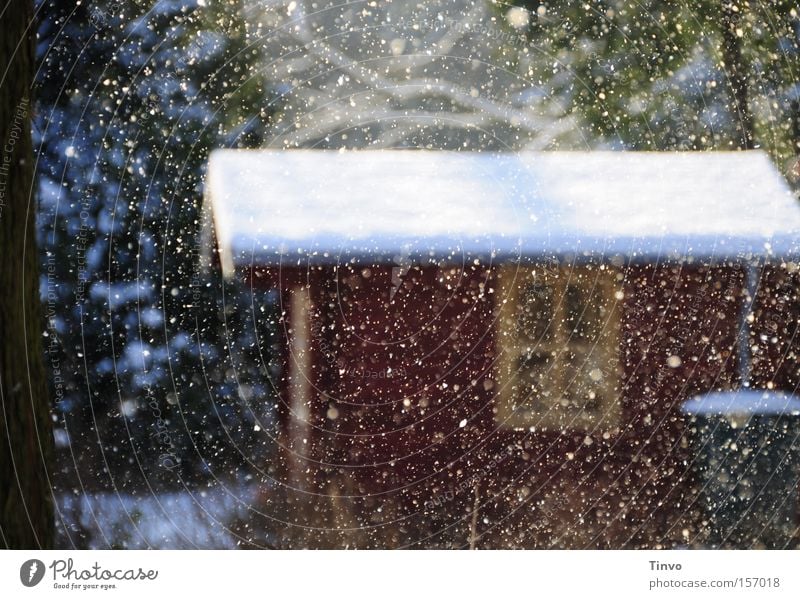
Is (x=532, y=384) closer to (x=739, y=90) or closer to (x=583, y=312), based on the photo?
(x=583, y=312)

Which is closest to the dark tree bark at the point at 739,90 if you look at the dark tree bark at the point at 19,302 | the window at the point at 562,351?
the window at the point at 562,351

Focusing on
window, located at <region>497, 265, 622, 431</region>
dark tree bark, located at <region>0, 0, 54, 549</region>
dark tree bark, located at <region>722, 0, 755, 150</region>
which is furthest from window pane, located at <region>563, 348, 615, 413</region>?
dark tree bark, located at <region>0, 0, 54, 549</region>

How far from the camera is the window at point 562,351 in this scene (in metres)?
0.55

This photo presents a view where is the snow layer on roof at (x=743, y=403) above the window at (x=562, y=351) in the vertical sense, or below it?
below

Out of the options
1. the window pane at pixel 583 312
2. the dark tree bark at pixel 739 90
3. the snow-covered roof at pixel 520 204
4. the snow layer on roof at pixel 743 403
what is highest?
the dark tree bark at pixel 739 90

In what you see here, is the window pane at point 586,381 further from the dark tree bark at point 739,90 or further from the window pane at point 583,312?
the dark tree bark at point 739,90

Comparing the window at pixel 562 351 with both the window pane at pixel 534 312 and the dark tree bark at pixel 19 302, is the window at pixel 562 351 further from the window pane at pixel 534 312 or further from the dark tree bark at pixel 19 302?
the dark tree bark at pixel 19 302

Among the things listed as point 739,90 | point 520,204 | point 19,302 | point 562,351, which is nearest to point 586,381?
point 562,351

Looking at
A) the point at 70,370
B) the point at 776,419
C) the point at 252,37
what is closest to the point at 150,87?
the point at 252,37

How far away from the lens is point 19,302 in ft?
1.74

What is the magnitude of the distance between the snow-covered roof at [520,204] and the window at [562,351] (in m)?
0.02

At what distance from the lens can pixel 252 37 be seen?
0.54 metres
